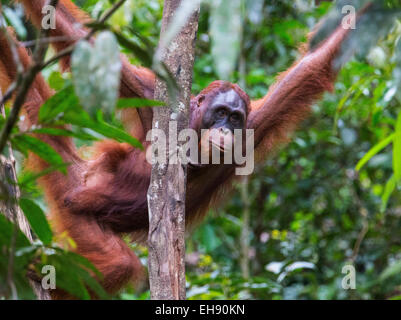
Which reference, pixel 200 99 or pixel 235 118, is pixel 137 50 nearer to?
pixel 235 118

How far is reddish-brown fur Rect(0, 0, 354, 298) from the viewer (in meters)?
3.21

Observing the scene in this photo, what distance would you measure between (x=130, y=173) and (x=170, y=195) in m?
1.33

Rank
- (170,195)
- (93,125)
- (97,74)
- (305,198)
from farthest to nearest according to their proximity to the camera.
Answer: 1. (305,198)
2. (170,195)
3. (93,125)
4. (97,74)

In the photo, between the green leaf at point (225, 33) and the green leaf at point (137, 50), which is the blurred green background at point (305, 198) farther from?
the green leaf at point (225, 33)

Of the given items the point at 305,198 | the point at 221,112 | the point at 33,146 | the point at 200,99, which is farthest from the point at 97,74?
the point at 305,198

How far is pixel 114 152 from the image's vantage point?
3.58 meters

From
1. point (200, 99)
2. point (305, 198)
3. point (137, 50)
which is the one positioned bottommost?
point (137, 50)

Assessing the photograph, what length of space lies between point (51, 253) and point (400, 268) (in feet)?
3.44

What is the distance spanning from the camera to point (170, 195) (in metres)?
2.23

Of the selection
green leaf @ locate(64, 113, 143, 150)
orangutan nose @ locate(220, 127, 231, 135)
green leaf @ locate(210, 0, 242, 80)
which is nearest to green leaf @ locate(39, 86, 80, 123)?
green leaf @ locate(64, 113, 143, 150)

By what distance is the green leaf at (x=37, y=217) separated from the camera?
170 cm

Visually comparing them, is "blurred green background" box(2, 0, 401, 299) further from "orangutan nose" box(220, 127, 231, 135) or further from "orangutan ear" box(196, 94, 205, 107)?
"orangutan nose" box(220, 127, 231, 135)

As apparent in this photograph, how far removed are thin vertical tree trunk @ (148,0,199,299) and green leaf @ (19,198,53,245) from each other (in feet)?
1.66

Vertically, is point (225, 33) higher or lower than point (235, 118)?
lower
